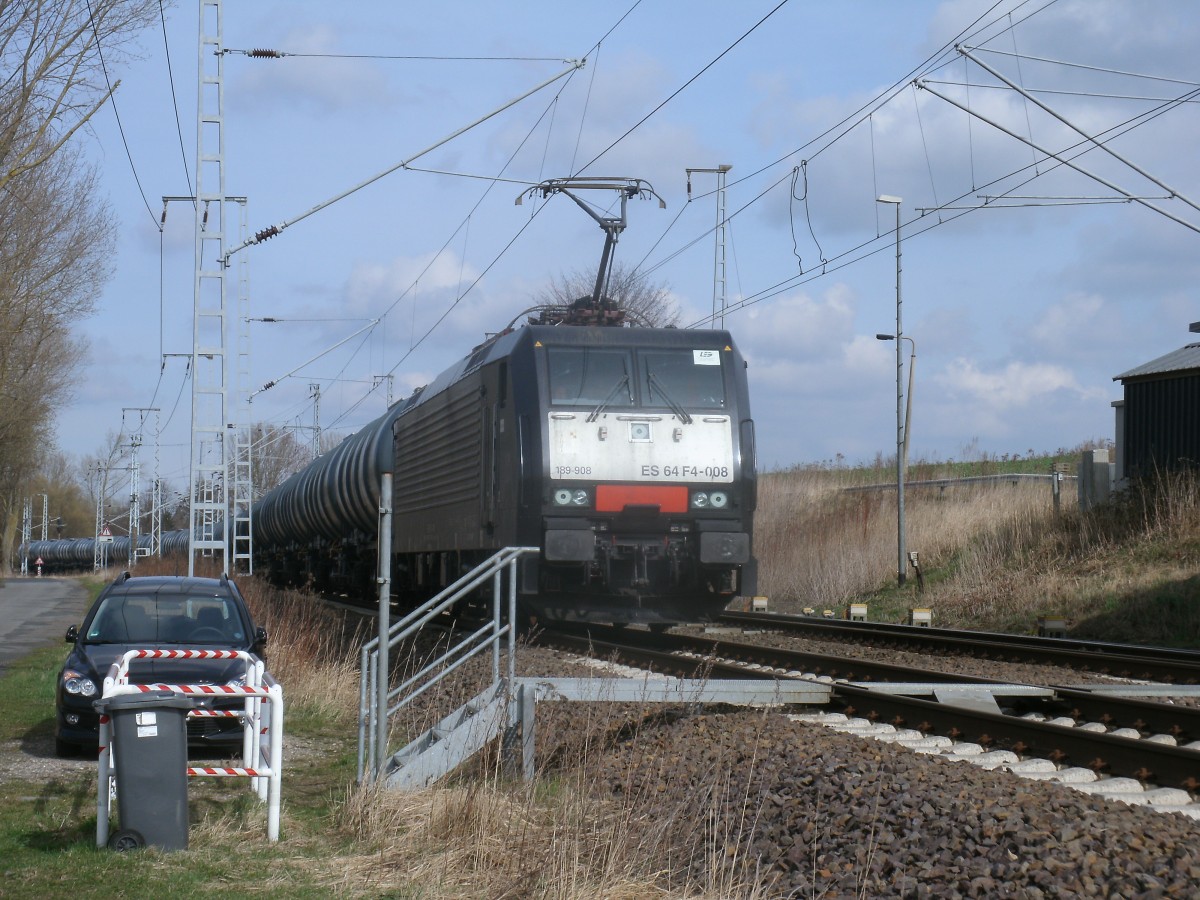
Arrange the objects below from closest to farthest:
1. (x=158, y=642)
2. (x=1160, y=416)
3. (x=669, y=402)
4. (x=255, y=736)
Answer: (x=255, y=736) → (x=158, y=642) → (x=669, y=402) → (x=1160, y=416)

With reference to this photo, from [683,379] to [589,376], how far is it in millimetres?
1067

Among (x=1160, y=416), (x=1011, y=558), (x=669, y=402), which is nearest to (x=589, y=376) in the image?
(x=669, y=402)

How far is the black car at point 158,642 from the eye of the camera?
9586 millimetres

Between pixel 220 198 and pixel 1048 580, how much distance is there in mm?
14145

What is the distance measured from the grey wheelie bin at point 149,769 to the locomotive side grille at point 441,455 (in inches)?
354

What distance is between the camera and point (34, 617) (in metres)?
31.1

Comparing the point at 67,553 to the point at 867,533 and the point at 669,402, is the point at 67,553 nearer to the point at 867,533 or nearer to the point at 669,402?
the point at 867,533

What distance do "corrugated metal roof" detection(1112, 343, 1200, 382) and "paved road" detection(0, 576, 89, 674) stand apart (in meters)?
18.9

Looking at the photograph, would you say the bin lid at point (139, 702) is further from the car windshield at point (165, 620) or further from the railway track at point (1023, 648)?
the railway track at point (1023, 648)

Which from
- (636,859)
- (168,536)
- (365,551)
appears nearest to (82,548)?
(168,536)

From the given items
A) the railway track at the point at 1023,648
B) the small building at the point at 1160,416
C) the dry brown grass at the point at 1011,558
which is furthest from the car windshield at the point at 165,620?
the small building at the point at 1160,416

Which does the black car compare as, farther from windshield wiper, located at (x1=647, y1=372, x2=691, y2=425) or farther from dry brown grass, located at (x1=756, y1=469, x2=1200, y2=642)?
dry brown grass, located at (x1=756, y1=469, x2=1200, y2=642)

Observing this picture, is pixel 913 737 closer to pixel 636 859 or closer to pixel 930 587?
pixel 636 859

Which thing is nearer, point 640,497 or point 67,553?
point 640,497
